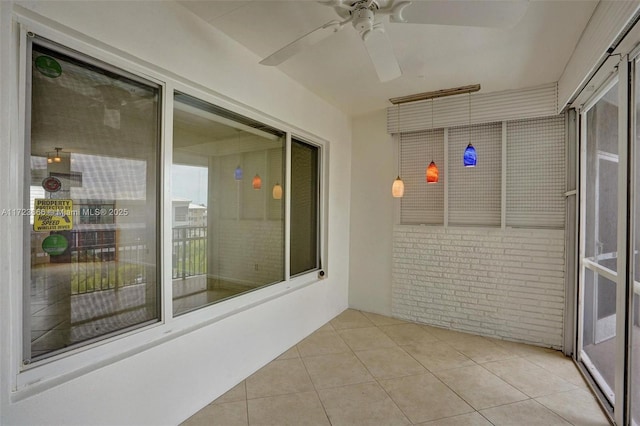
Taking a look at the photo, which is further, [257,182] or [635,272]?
[257,182]

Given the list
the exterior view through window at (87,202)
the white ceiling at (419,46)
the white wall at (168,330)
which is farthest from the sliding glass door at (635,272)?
the exterior view through window at (87,202)

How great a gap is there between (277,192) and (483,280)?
2.74 metres

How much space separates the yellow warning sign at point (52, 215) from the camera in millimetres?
1491

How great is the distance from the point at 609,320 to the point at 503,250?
125 centimetres

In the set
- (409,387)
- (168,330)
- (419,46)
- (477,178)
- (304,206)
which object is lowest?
(409,387)

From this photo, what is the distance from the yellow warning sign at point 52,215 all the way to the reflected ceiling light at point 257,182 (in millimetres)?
1566

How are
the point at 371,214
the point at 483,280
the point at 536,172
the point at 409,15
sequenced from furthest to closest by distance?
the point at 371,214 < the point at 483,280 < the point at 536,172 < the point at 409,15

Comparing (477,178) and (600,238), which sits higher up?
(477,178)

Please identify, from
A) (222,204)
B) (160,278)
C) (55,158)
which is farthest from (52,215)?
(222,204)

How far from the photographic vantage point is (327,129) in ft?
13.0

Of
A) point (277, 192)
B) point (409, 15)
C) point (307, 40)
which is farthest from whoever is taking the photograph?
point (277, 192)

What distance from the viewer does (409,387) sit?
8.51ft

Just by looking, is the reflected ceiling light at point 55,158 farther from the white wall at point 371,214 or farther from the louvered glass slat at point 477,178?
the louvered glass slat at point 477,178

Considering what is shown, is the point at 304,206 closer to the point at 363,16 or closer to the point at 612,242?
the point at 363,16
